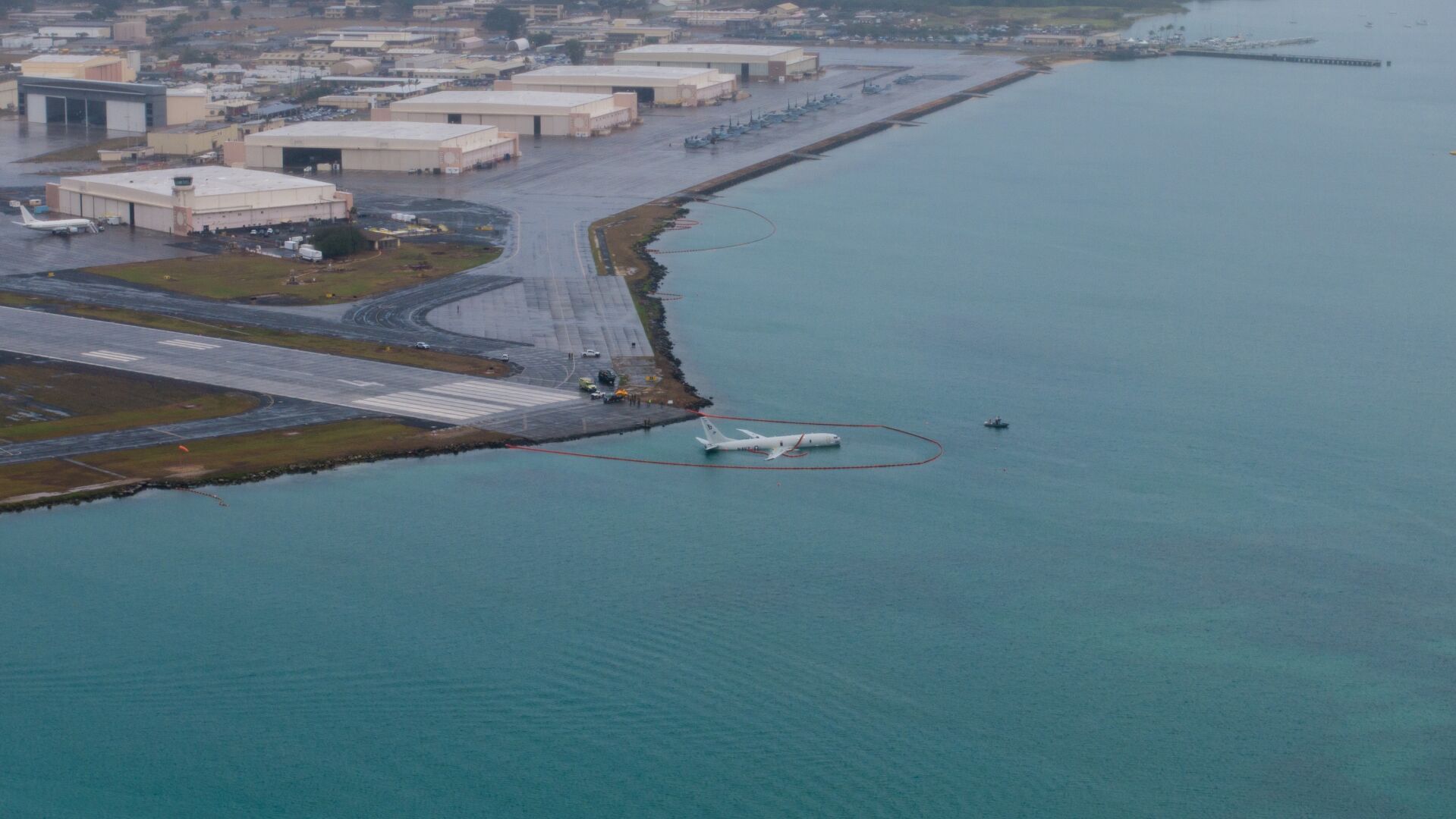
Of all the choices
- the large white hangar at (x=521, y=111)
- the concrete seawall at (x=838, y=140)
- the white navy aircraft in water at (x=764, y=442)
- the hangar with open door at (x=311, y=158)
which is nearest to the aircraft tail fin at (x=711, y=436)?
the white navy aircraft in water at (x=764, y=442)

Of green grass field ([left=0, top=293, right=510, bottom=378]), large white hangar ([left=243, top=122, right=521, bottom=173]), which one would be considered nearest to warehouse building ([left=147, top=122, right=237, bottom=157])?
large white hangar ([left=243, top=122, right=521, bottom=173])

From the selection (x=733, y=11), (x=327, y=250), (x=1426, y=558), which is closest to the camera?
(x=1426, y=558)

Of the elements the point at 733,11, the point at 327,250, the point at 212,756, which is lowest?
the point at 212,756

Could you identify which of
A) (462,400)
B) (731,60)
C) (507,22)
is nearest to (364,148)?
(462,400)

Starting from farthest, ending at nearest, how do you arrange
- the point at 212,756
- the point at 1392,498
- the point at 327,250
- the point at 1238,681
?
the point at 327,250 < the point at 1392,498 < the point at 1238,681 < the point at 212,756

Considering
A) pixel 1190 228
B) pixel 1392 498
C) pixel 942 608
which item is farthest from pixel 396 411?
pixel 1190 228

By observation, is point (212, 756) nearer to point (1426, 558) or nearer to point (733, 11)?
point (1426, 558)

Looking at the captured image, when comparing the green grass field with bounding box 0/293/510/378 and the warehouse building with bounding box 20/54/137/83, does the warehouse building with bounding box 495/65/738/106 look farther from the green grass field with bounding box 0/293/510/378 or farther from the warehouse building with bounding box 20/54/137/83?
the green grass field with bounding box 0/293/510/378

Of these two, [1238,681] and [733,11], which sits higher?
[733,11]
